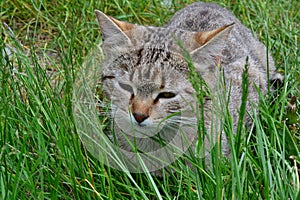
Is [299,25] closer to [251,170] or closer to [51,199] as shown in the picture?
[251,170]

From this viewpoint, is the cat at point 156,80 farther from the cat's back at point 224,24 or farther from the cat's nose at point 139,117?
the cat's back at point 224,24

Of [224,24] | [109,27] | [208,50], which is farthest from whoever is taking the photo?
[224,24]

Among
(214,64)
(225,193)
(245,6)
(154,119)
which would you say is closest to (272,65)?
(245,6)

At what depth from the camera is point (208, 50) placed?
2.86 metres

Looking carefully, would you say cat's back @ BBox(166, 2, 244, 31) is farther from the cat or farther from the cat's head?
the cat's head

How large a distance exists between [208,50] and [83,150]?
0.86 metres

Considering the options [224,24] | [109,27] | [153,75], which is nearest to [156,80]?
[153,75]

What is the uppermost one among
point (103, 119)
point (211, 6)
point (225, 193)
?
point (211, 6)

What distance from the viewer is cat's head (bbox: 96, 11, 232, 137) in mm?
2781

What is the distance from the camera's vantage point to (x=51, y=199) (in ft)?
8.16

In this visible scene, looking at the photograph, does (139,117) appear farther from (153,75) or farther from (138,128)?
(153,75)

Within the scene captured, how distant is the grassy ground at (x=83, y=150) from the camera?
2.38 meters

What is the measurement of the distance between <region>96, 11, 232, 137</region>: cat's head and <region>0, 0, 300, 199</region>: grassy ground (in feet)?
0.76

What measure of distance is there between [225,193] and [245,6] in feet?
9.07
